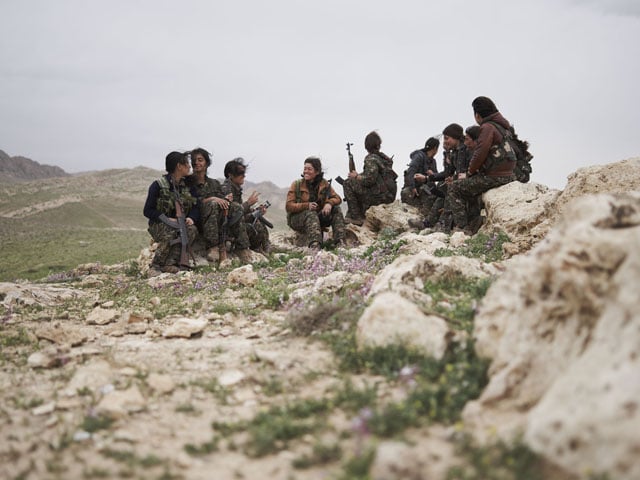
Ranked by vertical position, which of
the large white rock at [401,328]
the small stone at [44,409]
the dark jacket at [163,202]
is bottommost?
the small stone at [44,409]

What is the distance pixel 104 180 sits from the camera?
76688 millimetres

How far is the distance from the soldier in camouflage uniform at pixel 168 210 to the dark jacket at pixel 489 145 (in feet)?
17.9

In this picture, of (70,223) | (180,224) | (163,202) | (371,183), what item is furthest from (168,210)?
(70,223)

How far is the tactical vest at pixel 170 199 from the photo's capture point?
29.7ft

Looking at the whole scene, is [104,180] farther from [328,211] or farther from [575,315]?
[575,315]

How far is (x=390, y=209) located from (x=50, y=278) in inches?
330

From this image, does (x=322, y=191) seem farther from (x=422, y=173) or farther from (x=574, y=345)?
(x=574, y=345)

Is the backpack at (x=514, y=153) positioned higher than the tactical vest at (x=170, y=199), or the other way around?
the backpack at (x=514, y=153)

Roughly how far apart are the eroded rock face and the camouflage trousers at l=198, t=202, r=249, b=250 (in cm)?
734

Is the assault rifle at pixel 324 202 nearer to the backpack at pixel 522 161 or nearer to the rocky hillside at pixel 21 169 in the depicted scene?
the backpack at pixel 522 161

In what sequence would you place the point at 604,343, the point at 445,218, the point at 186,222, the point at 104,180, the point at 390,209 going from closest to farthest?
the point at 604,343 → the point at 186,222 → the point at 445,218 → the point at 390,209 → the point at 104,180

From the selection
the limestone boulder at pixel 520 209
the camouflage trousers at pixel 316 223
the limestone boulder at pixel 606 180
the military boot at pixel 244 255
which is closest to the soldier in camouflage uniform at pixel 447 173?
the limestone boulder at pixel 520 209

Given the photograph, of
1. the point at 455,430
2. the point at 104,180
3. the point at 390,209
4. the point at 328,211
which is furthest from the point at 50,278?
the point at 104,180

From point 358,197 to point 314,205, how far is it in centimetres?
204
